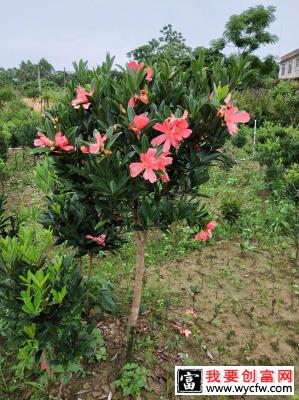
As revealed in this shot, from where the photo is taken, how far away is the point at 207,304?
2.95 metres

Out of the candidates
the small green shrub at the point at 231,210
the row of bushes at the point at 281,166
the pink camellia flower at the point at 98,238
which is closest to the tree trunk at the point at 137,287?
the pink camellia flower at the point at 98,238

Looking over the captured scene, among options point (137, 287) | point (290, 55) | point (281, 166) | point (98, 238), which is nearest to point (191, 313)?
point (137, 287)

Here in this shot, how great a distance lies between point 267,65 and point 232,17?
4.14 meters

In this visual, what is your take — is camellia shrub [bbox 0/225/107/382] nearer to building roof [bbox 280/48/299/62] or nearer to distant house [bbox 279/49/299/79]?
distant house [bbox 279/49/299/79]

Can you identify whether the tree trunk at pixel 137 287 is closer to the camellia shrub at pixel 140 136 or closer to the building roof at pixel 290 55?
the camellia shrub at pixel 140 136

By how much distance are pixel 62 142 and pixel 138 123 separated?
1.14ft

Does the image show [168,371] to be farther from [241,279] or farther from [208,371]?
[241,279]

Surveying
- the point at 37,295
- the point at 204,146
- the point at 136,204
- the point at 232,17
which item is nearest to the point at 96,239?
the point at 136,204

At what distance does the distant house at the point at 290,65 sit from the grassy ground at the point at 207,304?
3497 centimetres

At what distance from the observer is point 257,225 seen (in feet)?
14.5

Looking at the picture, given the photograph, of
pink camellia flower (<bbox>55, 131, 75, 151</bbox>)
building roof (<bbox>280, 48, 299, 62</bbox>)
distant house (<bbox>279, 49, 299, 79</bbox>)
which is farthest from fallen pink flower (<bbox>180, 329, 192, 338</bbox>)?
building roof (<bbox>280, 48, 299, 62</bbox>)

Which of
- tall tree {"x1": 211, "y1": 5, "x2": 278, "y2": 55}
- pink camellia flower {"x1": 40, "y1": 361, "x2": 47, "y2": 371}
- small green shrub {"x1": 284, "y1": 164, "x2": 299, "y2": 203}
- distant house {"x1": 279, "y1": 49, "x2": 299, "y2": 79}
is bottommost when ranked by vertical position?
pink camellia flower {"x1": 40, "y1": 361, "x2": 47, "y2": 371}

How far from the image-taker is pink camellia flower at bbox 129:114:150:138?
145cm

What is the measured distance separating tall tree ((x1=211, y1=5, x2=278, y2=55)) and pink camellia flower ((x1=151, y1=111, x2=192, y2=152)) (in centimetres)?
2308
